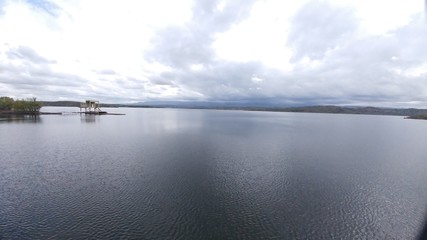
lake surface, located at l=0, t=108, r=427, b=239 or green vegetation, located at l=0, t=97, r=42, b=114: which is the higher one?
green vegetation, located at l=0, t=97, r=42, b=114

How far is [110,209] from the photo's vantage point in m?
27.3

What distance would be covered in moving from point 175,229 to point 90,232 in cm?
868

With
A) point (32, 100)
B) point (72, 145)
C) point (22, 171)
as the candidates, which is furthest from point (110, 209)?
point (32, 100)

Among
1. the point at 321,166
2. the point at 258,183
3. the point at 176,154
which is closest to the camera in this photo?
the point at 258,183

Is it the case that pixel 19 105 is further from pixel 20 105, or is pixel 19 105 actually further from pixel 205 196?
pixel 205 196

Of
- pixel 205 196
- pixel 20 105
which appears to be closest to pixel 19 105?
pixel 20 105

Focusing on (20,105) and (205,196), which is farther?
(20,105)

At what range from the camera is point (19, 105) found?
180m

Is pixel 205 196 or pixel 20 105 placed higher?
pixel 20 105

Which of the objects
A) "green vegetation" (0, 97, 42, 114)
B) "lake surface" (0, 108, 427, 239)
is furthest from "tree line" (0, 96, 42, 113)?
"lake surface" (0, 108, 427, 239)

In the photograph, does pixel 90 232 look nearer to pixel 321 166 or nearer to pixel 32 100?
pixel 321 166

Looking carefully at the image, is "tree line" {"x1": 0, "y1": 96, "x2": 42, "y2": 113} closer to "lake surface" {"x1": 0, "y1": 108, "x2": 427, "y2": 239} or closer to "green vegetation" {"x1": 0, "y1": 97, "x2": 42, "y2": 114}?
"green vegetation" {"x1": 0, "y1": 97, "x2": 42, "y2": 114}

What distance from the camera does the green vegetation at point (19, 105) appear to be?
180 metres

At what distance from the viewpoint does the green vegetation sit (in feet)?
592
